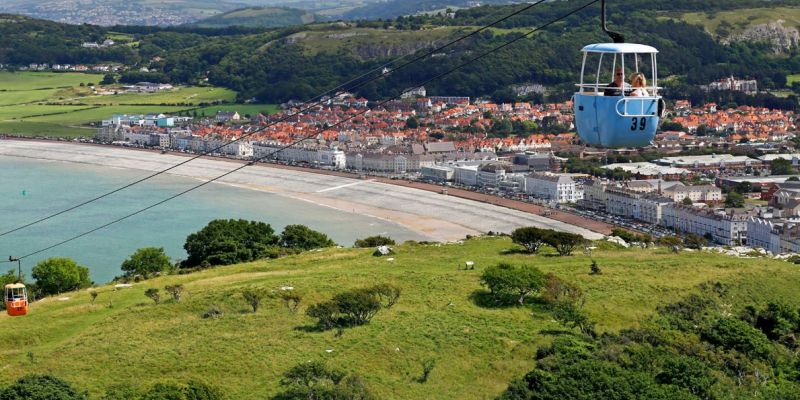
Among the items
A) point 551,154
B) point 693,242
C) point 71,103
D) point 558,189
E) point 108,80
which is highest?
point 108,80

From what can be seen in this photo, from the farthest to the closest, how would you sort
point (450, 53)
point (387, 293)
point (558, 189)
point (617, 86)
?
point (450, 53), point (558, 189), point (387, 293), point (617, 86)

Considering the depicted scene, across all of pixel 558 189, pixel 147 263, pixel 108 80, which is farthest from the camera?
pixel 108 80

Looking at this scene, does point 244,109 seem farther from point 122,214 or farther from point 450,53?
point 122,214

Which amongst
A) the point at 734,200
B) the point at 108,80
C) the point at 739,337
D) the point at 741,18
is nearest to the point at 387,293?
the point at 739,337

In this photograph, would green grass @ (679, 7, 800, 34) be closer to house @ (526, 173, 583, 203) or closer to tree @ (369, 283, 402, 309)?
house @ (526, 173, 583, 203)

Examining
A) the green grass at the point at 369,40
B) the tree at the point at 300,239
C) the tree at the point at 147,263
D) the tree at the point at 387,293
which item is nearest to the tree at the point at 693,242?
the tree at the point at 300,239

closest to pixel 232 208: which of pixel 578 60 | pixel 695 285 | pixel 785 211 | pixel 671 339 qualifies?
pixel 785 211
